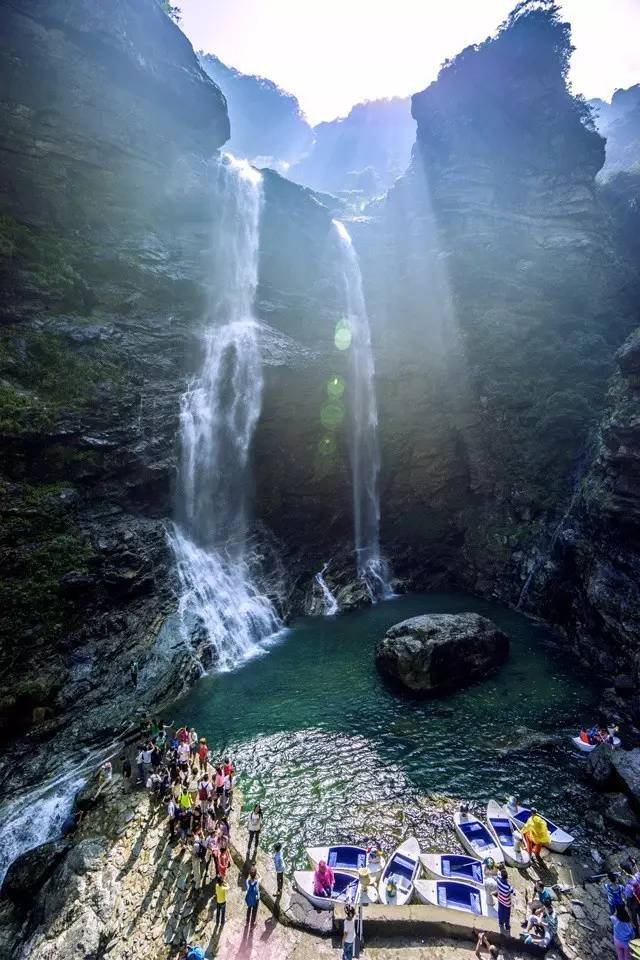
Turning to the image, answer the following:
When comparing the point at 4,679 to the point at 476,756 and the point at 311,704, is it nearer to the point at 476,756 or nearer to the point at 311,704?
the point at 311,704

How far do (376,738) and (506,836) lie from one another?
6.50m

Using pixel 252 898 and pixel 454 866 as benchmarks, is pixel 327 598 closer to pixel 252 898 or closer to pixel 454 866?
pixel 454 866

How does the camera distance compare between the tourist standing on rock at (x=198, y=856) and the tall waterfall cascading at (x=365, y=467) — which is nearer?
the tourist standing on rock at (x=198, y=856)

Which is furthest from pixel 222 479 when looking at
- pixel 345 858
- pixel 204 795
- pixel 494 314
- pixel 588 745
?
pixel 494 314

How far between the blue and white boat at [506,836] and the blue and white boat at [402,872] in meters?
2.68

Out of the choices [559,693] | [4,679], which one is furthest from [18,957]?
[559,693]

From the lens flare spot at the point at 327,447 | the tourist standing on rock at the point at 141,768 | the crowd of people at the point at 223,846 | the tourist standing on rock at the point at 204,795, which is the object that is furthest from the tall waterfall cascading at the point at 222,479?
the tourist standing on rock at the point at 204,795

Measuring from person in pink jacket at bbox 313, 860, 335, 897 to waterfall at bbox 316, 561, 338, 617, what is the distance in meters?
22.9

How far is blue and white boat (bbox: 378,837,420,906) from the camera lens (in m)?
12.5

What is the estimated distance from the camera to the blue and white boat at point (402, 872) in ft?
40.9

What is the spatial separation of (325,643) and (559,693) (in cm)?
1390

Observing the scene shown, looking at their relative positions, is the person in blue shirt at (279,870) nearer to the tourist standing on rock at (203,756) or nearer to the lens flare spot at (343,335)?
the tourist standing on rock at (203,756)

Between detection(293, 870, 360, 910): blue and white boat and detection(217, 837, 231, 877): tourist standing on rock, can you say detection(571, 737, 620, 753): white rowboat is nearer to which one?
detection(293, 870, 360, 910): blue and white boat

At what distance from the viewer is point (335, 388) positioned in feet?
142
